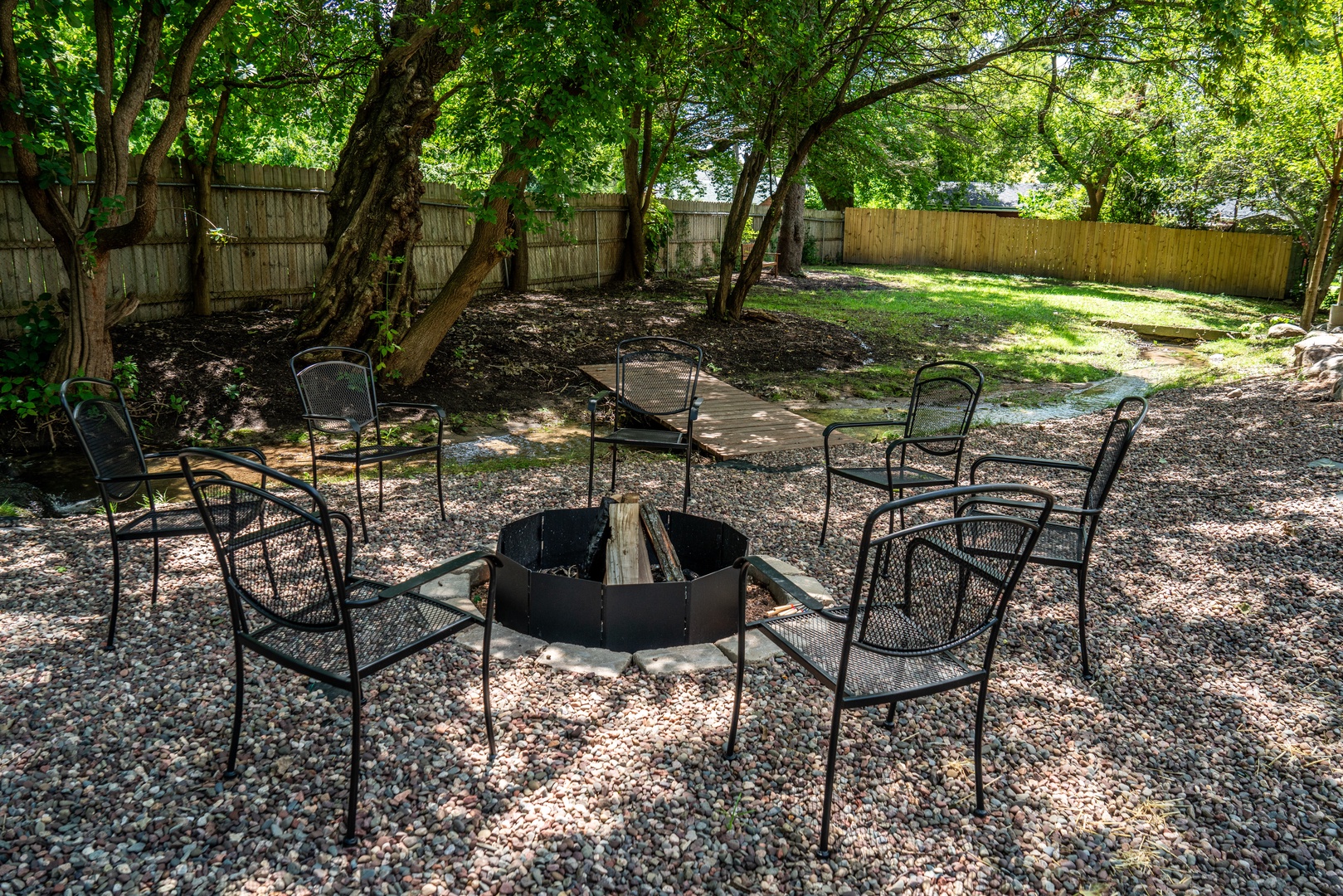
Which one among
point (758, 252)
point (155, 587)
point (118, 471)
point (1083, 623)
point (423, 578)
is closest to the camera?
point (423, 578)

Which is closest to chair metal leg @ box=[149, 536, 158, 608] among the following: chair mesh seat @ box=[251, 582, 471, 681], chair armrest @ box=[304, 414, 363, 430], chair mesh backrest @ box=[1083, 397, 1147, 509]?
chair mesh seat @ box=[251, 582, 471, 681]

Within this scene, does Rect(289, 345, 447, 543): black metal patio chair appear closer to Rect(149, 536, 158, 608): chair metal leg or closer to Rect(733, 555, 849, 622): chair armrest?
Rect(149, 536, 158, 608): chair metal leg

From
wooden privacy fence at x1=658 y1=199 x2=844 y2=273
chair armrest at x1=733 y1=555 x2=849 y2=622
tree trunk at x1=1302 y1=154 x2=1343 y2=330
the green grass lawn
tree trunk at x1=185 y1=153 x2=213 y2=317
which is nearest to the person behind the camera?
chair armrest at x1=733 y1=555 x2=849 y2=622

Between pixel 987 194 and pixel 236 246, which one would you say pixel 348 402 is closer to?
pixel 236 246

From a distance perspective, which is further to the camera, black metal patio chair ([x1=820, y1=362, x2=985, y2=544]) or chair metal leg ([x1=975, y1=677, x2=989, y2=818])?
black metal patio chair ([x1=820, y1=362, x2=985, y2=544])

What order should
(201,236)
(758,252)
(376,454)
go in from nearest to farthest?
(376,454), (201,236), (758,252)

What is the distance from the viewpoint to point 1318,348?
26.7ft

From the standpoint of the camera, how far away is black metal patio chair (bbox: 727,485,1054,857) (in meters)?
2.19

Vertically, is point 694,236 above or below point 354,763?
above

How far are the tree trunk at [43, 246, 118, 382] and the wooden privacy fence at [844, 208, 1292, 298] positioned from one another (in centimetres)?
2021

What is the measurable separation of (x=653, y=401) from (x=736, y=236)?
20.1 feet

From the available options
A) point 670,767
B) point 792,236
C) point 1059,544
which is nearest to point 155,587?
point 670,767

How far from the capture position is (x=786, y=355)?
1064 centimetres

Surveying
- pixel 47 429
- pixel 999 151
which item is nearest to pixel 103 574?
pixel 47 429
